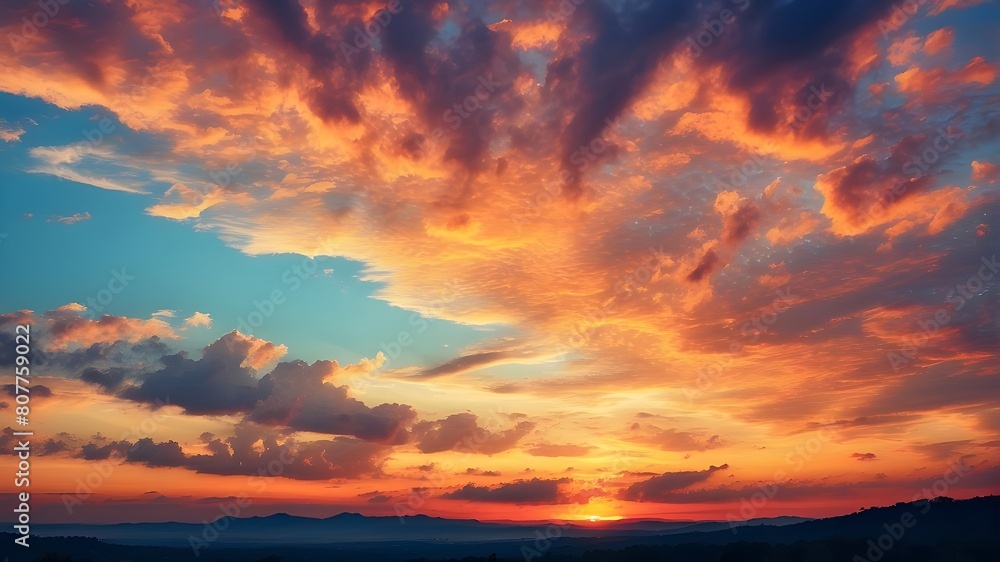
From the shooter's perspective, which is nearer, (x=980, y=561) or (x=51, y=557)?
(x=51, y=557)

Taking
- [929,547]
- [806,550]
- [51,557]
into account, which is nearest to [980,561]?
[929,547]

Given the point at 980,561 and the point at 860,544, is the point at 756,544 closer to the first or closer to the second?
the point at 860,544

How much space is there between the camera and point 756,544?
641ft

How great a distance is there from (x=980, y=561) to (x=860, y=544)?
90.0ft

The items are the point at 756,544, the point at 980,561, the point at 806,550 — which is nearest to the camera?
the point at 980,561

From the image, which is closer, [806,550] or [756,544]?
[806,550]

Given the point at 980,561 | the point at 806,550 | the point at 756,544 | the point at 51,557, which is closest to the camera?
the point at 51,557

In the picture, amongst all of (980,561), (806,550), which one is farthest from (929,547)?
(806,550)

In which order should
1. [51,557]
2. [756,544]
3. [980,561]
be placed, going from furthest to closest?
[756,544] < [980,561] < [51,557]

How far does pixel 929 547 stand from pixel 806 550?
1192 inches

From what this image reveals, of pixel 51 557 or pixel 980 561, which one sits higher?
pixel 51 557

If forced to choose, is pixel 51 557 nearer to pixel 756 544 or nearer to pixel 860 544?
pixel 756 544

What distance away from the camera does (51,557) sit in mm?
142500

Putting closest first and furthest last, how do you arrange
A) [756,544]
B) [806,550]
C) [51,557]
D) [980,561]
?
1. [51,557]
2. [980,561]
3. [806,550]
4. [756,544]
